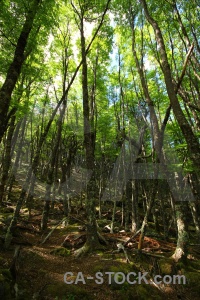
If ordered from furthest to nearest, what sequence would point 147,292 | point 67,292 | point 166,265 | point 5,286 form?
point 166,265
point 147,292
point 67,292
point 5,286

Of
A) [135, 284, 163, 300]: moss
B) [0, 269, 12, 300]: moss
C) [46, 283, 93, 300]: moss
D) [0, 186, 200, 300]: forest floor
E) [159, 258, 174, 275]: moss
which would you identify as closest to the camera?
[0, 269, 12, 300]: moss

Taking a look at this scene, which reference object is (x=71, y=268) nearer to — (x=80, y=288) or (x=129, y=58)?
(x=80, y=288)

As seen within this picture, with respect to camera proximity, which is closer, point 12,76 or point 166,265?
point 12,76

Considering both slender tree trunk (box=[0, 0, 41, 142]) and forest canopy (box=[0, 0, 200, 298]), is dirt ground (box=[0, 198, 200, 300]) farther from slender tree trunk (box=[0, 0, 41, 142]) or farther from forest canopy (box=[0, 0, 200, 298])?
slender tree trunk (box=[0, 0, 41, 142])

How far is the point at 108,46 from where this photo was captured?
47.1 feet

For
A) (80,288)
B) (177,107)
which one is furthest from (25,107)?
(80,288)

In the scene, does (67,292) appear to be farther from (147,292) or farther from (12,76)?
(12,76)

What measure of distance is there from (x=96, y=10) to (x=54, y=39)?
4374 millimetres

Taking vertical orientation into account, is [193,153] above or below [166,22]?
below

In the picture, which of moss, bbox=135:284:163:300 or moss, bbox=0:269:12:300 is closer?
moss, bbox=0:269:12:300

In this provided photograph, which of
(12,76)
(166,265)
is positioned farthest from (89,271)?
(12,76)

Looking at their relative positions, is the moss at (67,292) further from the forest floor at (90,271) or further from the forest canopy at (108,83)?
the forest canopy at (108,83)

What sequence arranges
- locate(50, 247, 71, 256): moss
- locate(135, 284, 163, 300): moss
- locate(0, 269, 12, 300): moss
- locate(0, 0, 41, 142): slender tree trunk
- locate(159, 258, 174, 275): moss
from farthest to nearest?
locate(50, 247, 71, 256): moss → locate(159, 258, 174, 275): moss → locate(135, 284, 163, 300): moss → locate(0, 0, 41, 142): slender tree trunk → locate(0, 269, 12, 300): moss

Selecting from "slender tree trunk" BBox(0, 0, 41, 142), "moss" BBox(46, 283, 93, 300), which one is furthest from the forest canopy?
"moss" BBox(46, 283, 93, 300)
